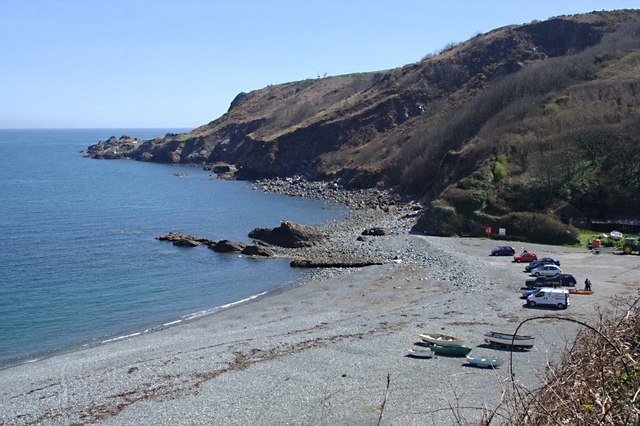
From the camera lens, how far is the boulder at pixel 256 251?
55.3m

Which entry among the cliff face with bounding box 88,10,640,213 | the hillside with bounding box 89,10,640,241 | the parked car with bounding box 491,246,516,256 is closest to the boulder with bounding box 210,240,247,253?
the hillside with bounding box 89,10,640,241

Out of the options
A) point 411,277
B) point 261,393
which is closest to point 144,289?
point 411,277

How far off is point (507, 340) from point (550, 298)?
8.12 metres

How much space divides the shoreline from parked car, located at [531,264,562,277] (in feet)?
4.88

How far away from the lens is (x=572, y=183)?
192ft

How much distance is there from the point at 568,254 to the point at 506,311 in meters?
16.6

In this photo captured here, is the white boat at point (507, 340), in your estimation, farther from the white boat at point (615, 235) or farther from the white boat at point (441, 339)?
the white boat at point (615, 235)

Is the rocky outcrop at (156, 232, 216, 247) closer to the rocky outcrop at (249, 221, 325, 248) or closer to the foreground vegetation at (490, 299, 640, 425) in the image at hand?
the rocky outcrop at (249, 221, 325, 248)

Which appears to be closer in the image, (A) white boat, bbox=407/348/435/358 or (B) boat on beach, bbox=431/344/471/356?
(B) boat on beach, bbox=431/344/471/356

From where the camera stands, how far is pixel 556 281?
3766cm

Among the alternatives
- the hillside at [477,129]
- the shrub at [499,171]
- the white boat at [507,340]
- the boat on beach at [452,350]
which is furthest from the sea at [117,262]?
the shrub at [499,171]

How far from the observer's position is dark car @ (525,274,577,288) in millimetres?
37344

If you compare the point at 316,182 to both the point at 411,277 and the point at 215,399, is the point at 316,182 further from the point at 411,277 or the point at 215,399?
the point at 215,399

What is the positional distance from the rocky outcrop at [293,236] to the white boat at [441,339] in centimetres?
3146
